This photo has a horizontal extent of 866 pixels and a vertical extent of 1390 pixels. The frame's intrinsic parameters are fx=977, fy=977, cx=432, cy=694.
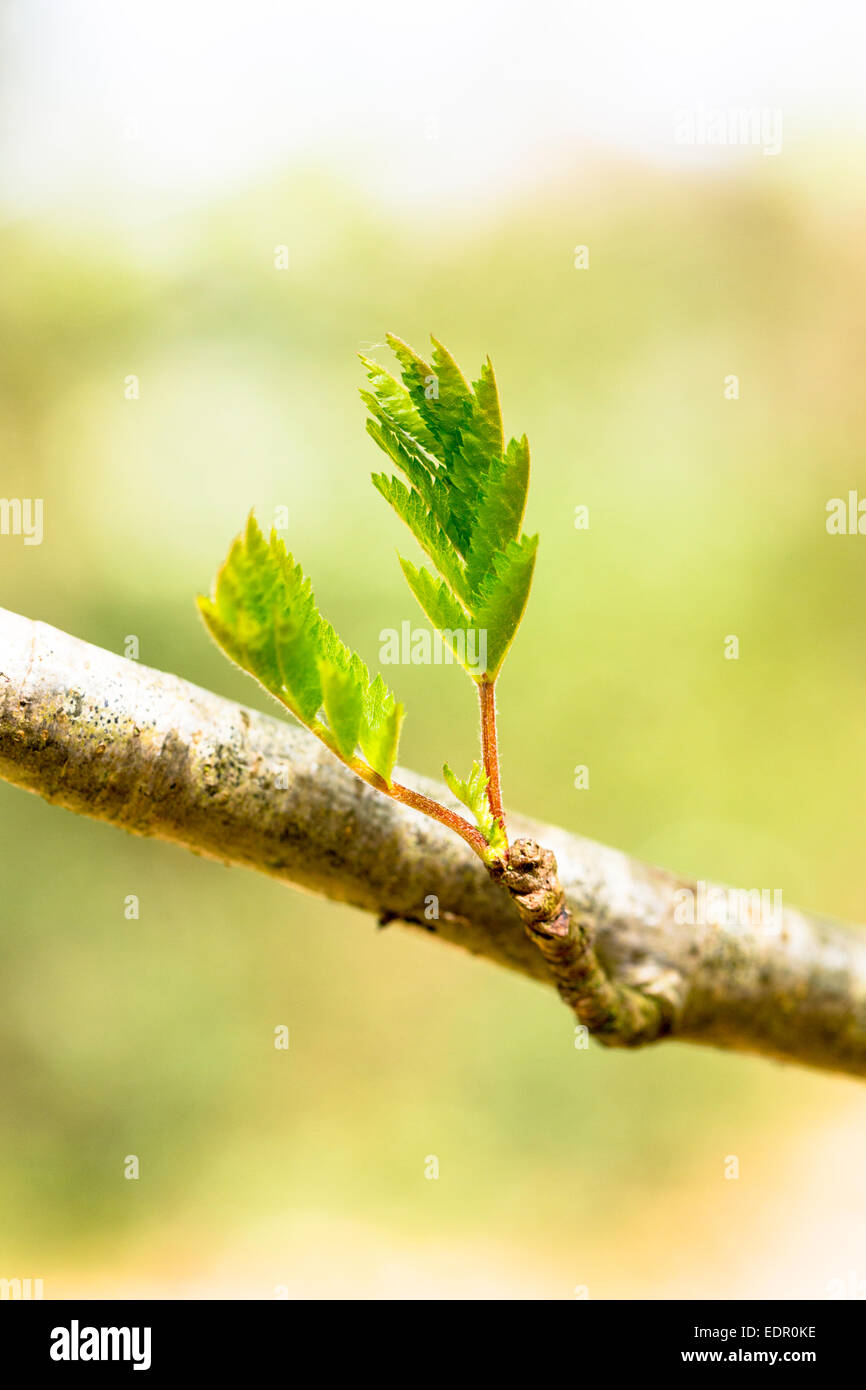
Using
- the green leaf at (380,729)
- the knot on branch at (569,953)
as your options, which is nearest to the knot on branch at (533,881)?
the knot on branch at (569,953)

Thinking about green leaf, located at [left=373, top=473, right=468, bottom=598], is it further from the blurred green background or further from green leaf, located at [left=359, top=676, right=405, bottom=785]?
the blurred green background

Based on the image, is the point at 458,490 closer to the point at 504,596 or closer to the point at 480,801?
the point at 504,596

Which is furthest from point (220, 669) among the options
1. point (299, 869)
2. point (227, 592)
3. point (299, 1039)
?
point (227, 592)

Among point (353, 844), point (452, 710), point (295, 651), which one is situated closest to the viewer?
point (295, 651)

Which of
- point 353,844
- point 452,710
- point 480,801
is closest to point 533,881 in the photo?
point 480,801
